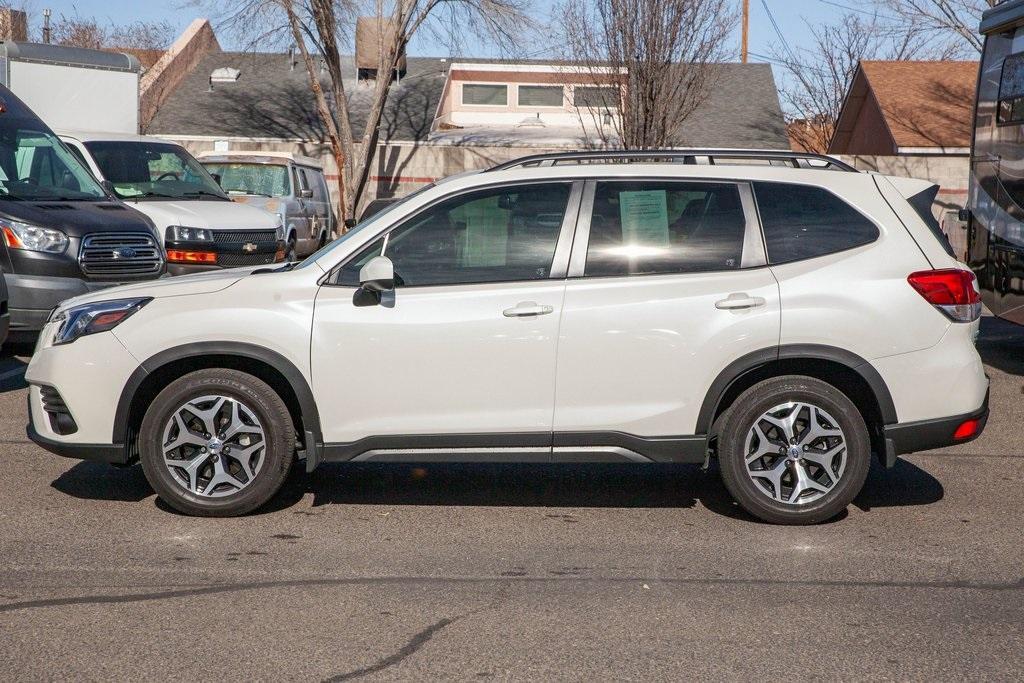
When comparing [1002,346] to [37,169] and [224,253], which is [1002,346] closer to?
[224,253]

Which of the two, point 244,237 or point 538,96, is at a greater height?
point 538,96

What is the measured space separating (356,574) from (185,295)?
1.78 metres

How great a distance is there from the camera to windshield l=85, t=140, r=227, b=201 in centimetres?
1521

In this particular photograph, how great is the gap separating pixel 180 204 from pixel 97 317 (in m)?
9.04

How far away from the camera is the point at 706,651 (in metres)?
4.45

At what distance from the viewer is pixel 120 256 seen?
37.7 feet

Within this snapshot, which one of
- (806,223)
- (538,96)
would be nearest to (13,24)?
(538,96)

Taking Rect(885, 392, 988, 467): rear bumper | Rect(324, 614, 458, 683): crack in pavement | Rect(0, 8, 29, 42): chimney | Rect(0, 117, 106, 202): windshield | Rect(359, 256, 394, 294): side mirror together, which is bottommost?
Rect(324, 614, 458, 683): crack in pavement

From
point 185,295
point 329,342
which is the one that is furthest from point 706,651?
point 185,295

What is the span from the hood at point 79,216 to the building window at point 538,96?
31098 mm

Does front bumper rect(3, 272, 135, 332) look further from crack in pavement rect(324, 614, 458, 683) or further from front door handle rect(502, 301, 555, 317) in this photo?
crack in pavement rect(324, 614, 458, 683)

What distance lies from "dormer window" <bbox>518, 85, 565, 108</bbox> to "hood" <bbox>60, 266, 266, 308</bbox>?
36.6m

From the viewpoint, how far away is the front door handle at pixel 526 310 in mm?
5992

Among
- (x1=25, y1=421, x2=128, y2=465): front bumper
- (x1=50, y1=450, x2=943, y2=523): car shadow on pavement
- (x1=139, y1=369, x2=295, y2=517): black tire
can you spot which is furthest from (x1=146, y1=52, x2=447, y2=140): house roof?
(x1=139, y1=369, x2=295, y2=517): black tire
